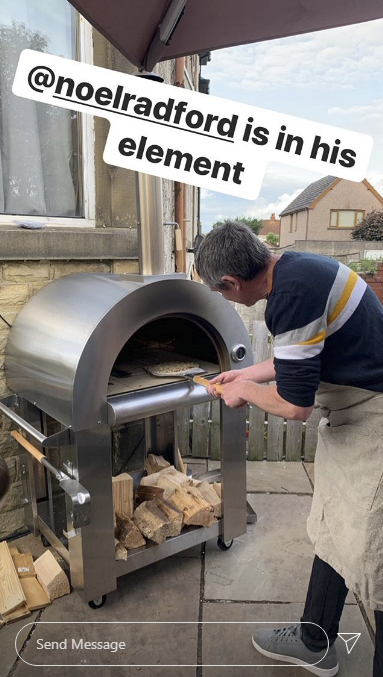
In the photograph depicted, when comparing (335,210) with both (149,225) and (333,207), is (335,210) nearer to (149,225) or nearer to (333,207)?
(333,207)

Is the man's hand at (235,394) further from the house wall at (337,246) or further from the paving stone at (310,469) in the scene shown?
the house wall at (337,246)

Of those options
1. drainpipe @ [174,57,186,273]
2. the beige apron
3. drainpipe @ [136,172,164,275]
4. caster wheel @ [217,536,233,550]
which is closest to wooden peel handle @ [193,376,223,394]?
the beige apron

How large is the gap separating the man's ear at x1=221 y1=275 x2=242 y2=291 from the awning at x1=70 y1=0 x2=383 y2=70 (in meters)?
1.32

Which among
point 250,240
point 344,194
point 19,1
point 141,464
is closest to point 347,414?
point 250,240

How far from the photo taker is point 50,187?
9.45 ft

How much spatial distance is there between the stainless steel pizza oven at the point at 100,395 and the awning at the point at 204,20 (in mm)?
1120

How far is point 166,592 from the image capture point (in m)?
2.32

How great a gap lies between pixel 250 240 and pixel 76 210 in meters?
1.68

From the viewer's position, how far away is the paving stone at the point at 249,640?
1.90 metres

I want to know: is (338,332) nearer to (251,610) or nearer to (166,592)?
(251,610)

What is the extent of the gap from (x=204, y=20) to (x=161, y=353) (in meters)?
1.73

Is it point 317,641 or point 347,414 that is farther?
point 317,641

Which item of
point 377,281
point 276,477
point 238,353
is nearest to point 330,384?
point 238,353

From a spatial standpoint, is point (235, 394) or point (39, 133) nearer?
point (235, 394)
